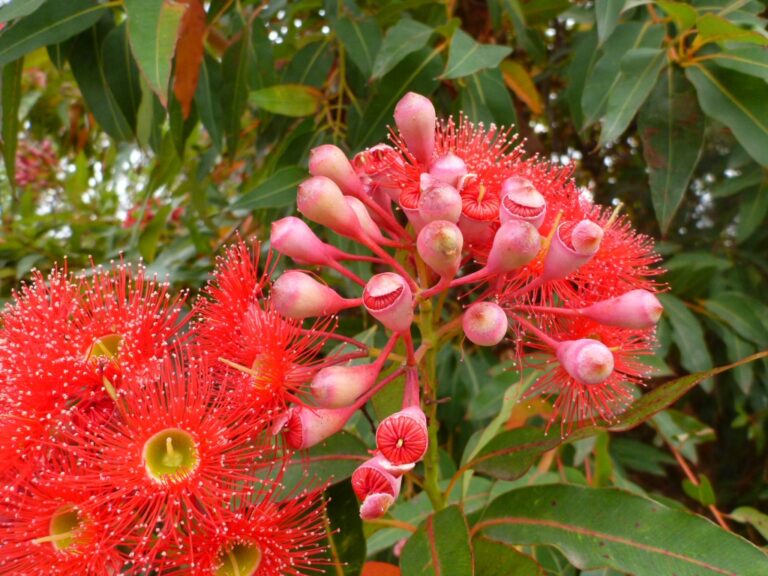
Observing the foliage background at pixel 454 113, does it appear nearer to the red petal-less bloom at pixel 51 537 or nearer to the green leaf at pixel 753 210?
the green leaf at pixel 753 210

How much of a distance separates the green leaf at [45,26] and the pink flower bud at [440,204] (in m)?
0.91

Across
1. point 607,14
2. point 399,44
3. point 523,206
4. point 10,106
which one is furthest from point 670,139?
point 10,106

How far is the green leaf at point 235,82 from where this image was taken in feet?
5.39

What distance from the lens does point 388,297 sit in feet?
2.72

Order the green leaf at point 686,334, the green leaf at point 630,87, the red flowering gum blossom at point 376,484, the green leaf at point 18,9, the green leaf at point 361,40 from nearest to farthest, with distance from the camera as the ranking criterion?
the red flowering gum blossom at point 376,484 < the green leaf at point 18,9 < the green leaf at point 630,87 < the green leaf at point 361,40 < the green leaf at point 686,334

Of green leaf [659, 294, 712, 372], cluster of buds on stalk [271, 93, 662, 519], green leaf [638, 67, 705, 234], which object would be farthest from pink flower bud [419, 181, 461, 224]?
green leaf [659, 294, 712, 372]

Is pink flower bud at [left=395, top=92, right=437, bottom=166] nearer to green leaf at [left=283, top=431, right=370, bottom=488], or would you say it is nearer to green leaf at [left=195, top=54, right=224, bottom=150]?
green leaf at [left=283, top=431, right=370, bottom=488]

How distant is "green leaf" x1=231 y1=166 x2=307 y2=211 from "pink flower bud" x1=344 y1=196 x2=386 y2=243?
→ 1.63 ft

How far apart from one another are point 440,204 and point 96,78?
42.8 inches

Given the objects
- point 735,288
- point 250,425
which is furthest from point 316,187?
point 735,288

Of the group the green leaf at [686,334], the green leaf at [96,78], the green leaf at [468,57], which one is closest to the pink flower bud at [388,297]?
the green leaf at [468,57]

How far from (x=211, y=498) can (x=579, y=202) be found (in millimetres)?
643

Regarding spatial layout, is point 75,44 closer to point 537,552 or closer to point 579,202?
point 579,202

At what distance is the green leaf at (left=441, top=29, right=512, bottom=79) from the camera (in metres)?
1.32
